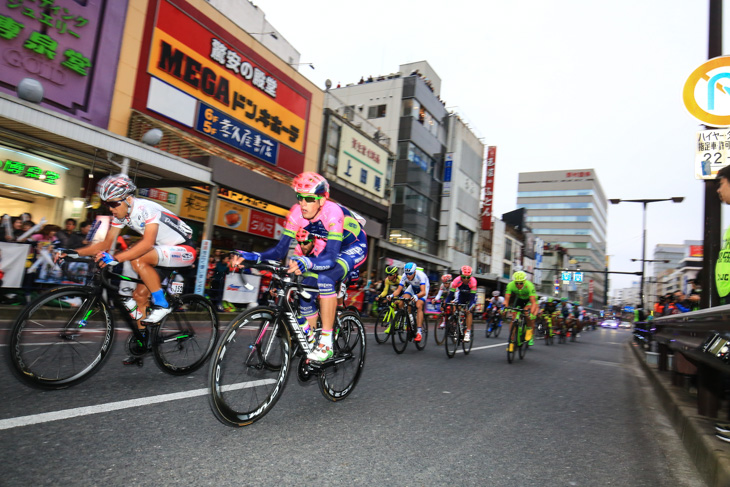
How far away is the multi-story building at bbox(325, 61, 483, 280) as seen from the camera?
33906mm

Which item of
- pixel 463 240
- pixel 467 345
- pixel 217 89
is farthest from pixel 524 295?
pixel 463 240

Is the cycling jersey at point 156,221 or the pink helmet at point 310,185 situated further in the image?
the cycling jersey at point 156,221

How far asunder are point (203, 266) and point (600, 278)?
160298 mm

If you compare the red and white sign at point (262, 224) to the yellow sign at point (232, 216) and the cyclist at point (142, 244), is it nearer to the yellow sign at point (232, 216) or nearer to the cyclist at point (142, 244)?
the yellow sign at point (232, 216)

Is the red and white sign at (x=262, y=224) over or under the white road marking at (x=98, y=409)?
over

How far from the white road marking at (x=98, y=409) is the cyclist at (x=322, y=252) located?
0.66 m

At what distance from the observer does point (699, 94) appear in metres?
5.19

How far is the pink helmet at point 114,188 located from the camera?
13.1 feet

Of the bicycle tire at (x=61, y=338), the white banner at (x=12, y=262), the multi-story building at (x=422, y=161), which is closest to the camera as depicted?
the bicycle tire at (x=61, y=338)

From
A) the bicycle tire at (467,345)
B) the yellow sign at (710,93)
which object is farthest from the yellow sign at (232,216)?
the yellow sign at (710,93)

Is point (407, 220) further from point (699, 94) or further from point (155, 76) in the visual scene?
point (699, 94)

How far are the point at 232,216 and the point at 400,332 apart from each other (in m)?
11.4

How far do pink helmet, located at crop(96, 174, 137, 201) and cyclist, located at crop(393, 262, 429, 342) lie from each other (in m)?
5.89

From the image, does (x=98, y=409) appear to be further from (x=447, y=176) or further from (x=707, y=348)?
(x=447, y=176)
